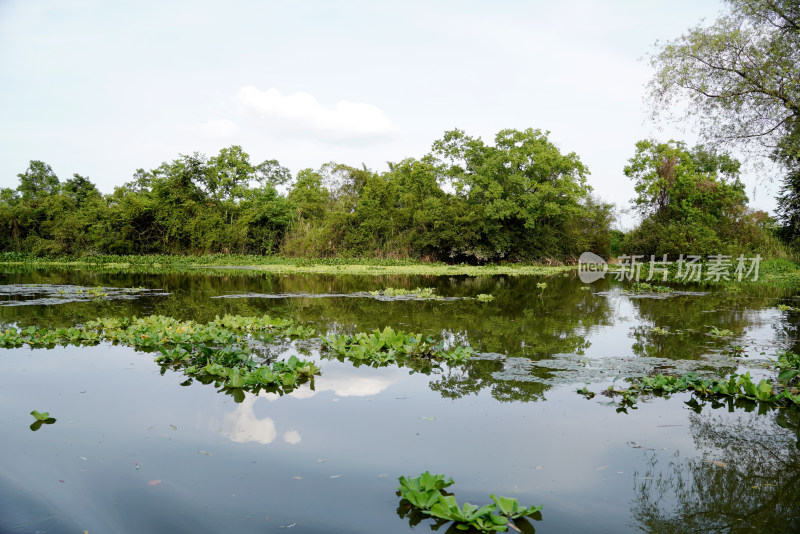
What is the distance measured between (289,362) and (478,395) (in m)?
2.07

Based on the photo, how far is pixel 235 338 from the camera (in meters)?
7.67

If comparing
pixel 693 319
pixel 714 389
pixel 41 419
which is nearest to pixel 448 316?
pixel 693 319

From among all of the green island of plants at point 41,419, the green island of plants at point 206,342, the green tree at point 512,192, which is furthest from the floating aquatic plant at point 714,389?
the green tree at point 512,192

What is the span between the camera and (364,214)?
3434 cm

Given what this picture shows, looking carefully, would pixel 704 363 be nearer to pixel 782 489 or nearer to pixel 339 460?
pixel 782 489

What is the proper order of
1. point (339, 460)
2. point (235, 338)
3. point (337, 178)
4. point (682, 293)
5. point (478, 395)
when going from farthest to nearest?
1. point (337, 178)
2. point (682, 293)
3. point (235, 338)
4. point (478, 395)
5. point (339, 460)

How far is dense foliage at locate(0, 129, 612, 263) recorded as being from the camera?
109ft

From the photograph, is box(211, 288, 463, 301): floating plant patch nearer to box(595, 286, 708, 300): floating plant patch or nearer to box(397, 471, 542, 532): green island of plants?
box(595, 286, 708, 300): floating plant patch

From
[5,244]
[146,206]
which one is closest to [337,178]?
[146,206]

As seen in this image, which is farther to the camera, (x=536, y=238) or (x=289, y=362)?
(x=536, y=238)

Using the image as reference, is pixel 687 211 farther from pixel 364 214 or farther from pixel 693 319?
pixel 693 319

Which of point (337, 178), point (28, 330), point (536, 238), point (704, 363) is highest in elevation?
point (337, 178)

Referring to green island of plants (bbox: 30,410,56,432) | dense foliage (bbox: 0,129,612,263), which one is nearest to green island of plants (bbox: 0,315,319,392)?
green island of plants (bbox: 30,410,56,432)

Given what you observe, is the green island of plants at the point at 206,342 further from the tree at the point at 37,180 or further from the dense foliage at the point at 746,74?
the tree at the point at 37,180
